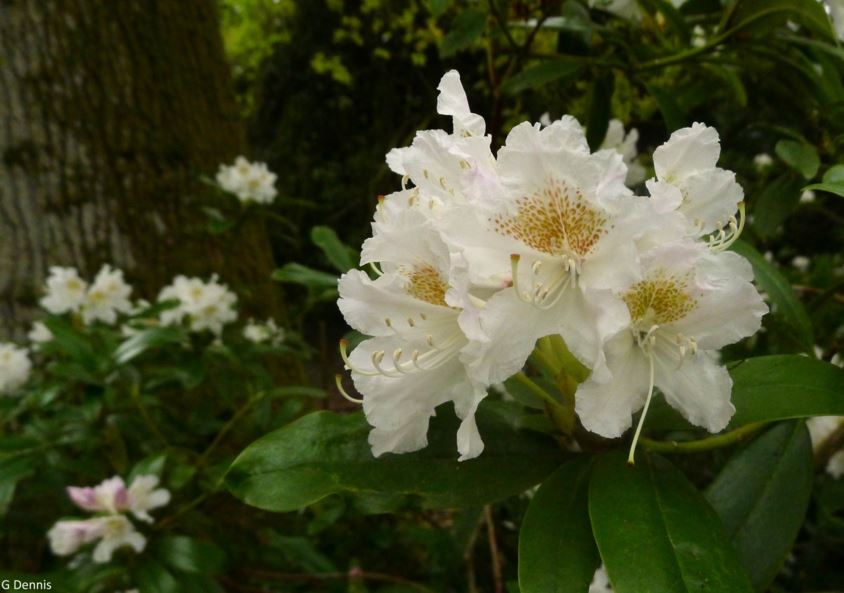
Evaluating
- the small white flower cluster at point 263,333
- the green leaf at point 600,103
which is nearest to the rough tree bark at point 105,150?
the small white flower cluster at point 263,333

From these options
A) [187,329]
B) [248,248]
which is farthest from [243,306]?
[187,329]

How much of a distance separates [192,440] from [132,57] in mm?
1284

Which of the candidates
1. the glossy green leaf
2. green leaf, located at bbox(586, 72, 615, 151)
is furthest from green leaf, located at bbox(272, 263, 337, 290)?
the glossy green leaf

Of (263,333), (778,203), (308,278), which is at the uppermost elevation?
(778,203)

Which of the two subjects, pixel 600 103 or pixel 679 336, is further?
pixel 600 103

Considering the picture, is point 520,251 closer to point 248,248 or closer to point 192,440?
point 192,440

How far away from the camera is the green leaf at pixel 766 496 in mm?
610

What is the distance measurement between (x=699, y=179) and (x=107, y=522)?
0.98 m

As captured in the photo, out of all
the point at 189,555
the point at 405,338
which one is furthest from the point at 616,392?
the point at 189,555

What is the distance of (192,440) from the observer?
1.55 meters

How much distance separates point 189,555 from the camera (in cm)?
109

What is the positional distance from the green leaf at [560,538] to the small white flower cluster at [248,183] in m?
1.74

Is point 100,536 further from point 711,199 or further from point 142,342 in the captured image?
point 711,199

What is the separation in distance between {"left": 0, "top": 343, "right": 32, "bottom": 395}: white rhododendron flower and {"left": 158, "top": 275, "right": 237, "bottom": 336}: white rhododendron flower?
0.32m
